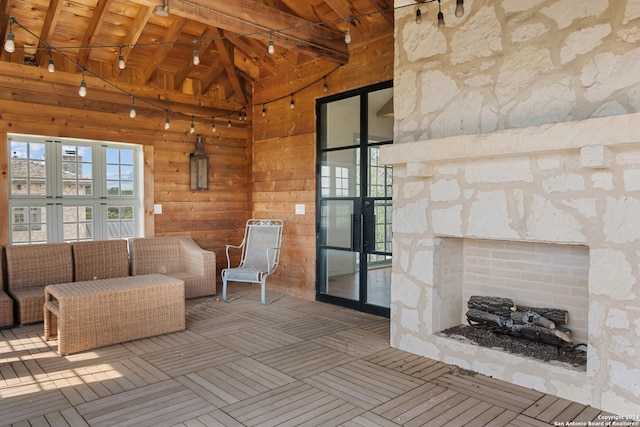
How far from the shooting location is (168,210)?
18.6 ft

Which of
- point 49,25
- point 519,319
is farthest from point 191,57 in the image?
point 519,319

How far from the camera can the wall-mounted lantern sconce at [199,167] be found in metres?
5.88

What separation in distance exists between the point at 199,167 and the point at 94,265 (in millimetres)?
1803

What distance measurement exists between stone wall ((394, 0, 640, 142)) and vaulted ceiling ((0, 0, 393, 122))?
0.82m

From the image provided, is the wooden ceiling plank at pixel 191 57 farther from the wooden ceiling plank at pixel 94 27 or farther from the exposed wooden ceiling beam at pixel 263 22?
the exposed wooden ceiling beam at pixel 263 22

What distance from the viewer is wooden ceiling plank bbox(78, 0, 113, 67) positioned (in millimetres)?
4427

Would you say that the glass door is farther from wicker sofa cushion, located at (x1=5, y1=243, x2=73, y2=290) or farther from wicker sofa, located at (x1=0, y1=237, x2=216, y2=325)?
wicker sofa cushion, located at (x1=5, y1=243, x2=73, y2=290)

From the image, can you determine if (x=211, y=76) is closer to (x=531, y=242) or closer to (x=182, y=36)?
(x=182, y=36)

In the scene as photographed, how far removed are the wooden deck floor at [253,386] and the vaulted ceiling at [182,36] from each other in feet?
8.39

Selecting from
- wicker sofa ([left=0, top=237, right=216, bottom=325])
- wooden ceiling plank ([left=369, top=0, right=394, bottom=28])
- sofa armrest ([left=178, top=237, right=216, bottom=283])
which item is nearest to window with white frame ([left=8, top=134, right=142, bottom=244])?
wicker sofa ([left=0, top=237, right=216, bottom=325])

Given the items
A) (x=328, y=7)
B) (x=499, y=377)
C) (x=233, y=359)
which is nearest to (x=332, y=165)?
(x=328, y=7)

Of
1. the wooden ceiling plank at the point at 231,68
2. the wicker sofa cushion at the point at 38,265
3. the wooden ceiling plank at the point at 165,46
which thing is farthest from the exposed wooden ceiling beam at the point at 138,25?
the wicker sofa cushion at the point at 38,265

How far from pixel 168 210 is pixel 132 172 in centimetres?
65

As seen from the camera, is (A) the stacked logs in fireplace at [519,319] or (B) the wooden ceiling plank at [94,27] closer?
(A) the stacked logs in fireplace at [519,319]
